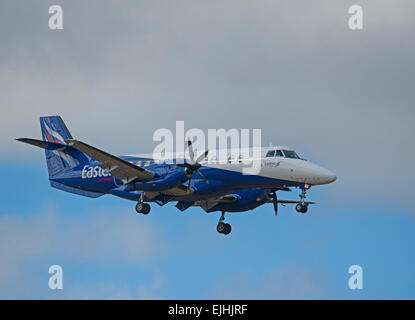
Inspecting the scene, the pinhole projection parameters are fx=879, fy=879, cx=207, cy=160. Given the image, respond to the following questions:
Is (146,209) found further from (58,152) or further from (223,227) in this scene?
(58,152)

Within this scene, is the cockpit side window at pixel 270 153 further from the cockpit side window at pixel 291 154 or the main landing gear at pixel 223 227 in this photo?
the main landing gear at pixel 223 227

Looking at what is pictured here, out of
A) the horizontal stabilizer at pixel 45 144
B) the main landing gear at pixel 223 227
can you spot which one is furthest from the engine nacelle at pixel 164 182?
the main landing gear at pixel 223 227

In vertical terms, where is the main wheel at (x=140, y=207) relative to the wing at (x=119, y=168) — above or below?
below

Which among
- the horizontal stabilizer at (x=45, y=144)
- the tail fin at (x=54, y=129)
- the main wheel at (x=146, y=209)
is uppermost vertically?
the tail fin at (x=54, y=129)

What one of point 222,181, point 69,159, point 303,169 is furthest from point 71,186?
point 303,169

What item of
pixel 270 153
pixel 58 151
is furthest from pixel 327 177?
pixel 58 151

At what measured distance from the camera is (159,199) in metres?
48.3

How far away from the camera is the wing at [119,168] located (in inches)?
1778

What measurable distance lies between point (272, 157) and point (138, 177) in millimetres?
7119

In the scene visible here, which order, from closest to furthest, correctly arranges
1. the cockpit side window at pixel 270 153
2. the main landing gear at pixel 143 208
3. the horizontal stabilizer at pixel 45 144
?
the horizontal stabilizer at pixel 45 144 < the cockpit side window at pixel 270 153 < the main landing gear at pixel 143 208

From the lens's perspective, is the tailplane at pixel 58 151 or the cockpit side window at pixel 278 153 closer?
the cockpit side window at pixel 278 153

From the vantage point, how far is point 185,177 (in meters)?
45.1
